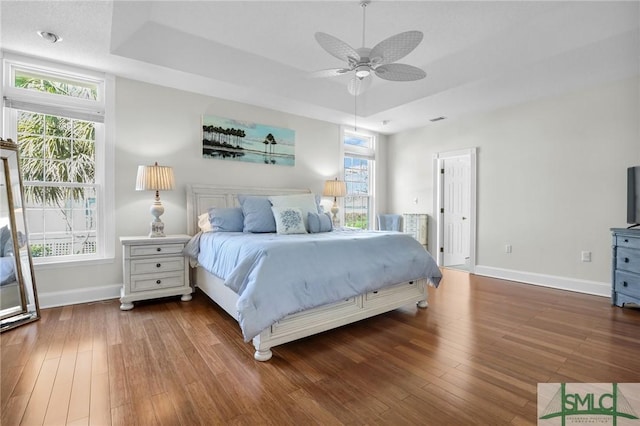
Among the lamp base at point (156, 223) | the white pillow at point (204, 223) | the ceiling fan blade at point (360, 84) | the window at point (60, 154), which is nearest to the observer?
the ceiling fan blade at point (360, 84)

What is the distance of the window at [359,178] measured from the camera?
5.78 m

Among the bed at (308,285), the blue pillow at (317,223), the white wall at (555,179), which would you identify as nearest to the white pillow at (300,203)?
the blue pillow at (317,223)

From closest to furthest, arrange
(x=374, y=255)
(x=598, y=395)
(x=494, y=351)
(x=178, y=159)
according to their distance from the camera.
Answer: (x=598, y=395) < (x=494, y=351) < (x=374, y=255) < (x=178, y=159)

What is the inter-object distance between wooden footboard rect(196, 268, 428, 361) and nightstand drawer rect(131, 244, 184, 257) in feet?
1.17

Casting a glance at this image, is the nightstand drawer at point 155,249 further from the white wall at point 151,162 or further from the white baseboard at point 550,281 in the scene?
the white baseboard at point 550,281

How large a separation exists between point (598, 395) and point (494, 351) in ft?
1.94

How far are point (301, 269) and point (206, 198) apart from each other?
2.27 metres

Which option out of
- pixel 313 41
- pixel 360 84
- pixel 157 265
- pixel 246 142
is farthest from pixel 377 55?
pixel 157 265

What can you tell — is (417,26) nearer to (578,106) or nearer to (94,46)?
(578,106)

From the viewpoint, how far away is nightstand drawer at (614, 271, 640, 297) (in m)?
3.08

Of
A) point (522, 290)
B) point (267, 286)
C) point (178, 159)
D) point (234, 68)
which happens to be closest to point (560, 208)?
point (522, 290)

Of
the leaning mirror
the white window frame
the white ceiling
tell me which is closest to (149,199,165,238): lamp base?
the leaning mirror

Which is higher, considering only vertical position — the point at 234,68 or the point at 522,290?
the point at 234,68

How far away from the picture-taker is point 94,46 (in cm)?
286
